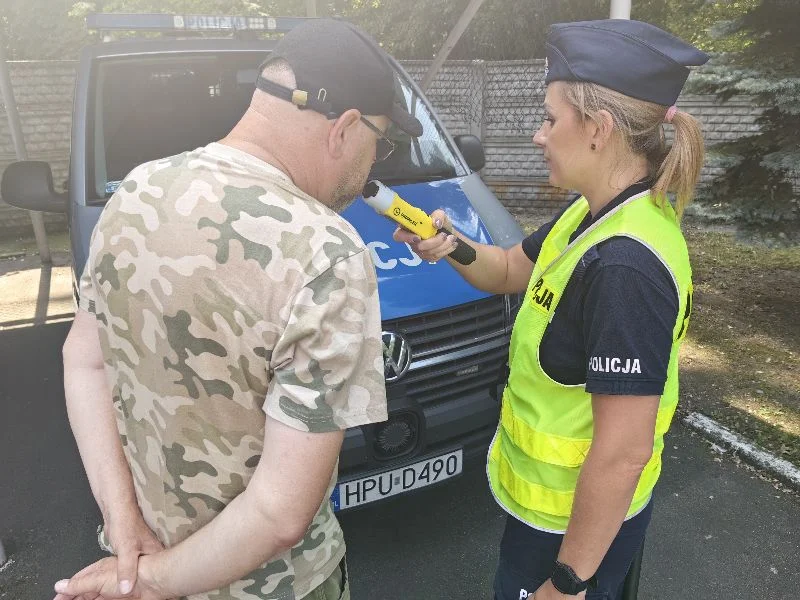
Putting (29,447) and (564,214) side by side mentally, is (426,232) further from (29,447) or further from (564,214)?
(29,447)

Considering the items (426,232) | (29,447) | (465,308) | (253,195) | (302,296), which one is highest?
(253,195)

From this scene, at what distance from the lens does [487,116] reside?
8961mm

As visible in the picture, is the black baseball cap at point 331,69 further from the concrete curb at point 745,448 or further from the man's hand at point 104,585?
the concrete curb at point 745,448

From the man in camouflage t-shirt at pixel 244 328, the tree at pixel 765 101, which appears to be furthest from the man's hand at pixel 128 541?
the tree at pixel 765 101

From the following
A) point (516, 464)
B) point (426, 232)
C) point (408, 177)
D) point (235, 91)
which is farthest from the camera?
point (235, 91)

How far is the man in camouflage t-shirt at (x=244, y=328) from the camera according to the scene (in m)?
0.89

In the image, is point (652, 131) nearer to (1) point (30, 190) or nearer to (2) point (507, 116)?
A: (1) point (30, 190)

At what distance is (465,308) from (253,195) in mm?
1677

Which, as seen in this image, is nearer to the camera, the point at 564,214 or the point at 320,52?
the point at 320,52

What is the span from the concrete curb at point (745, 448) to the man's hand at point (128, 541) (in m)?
3.11

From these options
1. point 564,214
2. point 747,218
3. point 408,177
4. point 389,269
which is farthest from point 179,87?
point 747,218

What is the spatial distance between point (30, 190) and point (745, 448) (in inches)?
158

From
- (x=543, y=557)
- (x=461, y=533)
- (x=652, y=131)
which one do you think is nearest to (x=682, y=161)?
(x=652, y=131)

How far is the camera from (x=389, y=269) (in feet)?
8.04
